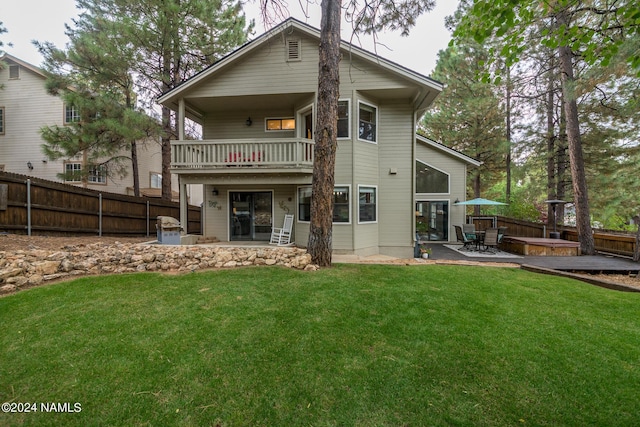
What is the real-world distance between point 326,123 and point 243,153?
3.85 meters

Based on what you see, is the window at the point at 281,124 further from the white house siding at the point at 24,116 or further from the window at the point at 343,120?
the white house siding at the point at 24,116

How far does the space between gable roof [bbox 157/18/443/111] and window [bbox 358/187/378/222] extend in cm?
357

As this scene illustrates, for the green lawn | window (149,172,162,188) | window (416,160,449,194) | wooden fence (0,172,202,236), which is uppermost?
window (149,172,162,188)

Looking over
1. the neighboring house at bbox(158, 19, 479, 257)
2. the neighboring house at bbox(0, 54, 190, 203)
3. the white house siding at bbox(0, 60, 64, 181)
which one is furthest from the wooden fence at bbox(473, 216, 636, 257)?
the white house siding at bbox(0, 60, 64, 181)

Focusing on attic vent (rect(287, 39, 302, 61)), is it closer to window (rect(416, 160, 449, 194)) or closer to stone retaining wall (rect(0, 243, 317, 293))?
stone retaining wall (rect(0, 243, 317, 293))

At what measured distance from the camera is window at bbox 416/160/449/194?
12820mm

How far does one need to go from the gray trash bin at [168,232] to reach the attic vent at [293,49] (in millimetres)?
6755

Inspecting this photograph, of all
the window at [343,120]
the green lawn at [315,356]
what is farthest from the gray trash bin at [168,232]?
the window at [343,120]

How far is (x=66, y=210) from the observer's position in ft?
27.6

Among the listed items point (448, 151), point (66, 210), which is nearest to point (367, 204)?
point (448, 151)

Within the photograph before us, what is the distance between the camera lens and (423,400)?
85.0 inches

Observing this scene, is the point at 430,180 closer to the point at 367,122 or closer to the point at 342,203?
the point at 367,122

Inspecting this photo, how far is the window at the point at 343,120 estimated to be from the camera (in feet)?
28.7

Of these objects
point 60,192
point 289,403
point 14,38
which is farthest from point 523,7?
point 14,38
